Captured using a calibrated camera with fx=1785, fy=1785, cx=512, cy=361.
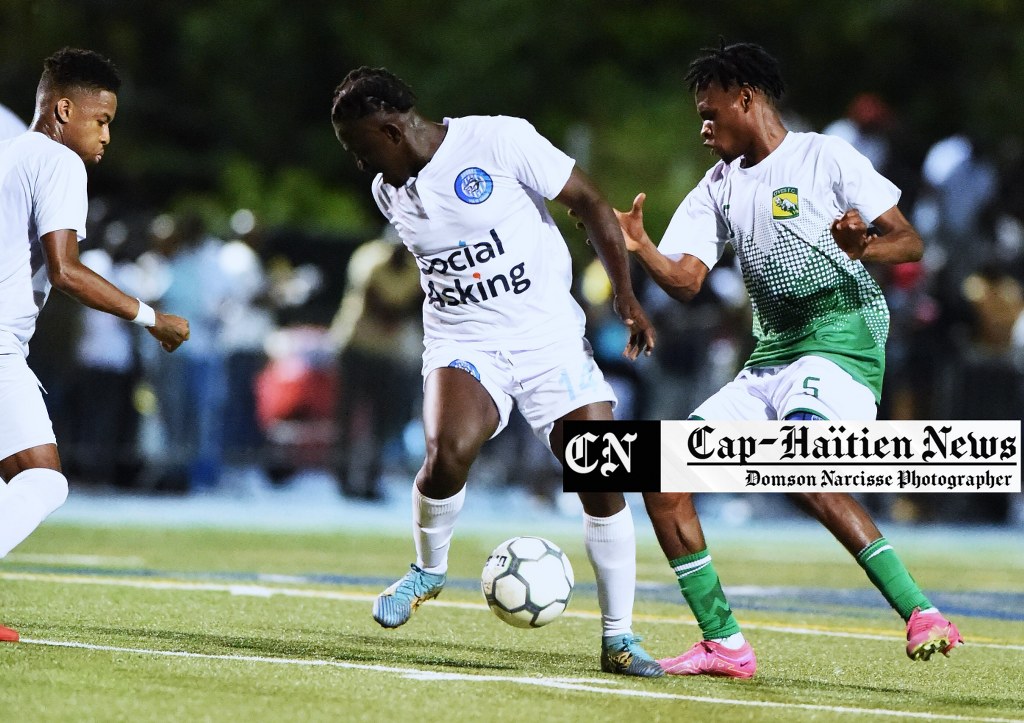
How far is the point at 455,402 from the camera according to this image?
25.0ft

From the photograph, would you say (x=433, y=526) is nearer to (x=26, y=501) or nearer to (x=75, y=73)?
(x=26, y=501)

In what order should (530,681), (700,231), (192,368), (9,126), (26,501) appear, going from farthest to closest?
(192,368) → (9,126) → (700,231) → (26,501) → (530,681)

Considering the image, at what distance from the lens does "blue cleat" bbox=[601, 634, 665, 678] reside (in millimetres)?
7238

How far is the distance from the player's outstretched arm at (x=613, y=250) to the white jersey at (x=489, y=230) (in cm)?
10

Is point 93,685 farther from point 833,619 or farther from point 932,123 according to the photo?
point 932,123

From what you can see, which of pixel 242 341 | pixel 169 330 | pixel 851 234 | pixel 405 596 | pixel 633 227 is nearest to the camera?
pixel 851 234

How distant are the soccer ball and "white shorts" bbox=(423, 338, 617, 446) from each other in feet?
1.79

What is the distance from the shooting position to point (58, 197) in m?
7.16

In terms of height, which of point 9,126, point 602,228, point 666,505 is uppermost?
point 9,126

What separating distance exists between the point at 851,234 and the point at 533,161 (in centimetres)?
144

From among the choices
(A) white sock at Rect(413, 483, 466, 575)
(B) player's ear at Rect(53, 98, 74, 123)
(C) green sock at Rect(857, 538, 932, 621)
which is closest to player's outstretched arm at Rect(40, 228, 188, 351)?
(B) player's ear at Rect(53, 98, 74, 123)

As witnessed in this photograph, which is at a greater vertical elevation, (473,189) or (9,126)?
(9,126)

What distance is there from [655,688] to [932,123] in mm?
26039

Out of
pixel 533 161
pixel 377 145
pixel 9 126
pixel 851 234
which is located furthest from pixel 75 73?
pixel 851 234
